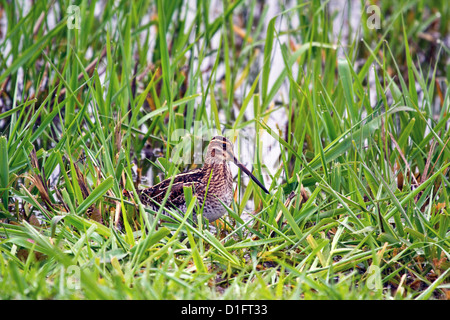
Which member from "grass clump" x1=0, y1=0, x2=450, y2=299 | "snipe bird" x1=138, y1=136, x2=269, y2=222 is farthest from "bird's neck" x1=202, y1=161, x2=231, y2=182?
"grass clump" x1=0, y1=0, x2=450, y2=299

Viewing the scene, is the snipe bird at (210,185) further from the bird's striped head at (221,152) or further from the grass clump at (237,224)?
the grass clump at (237,224)

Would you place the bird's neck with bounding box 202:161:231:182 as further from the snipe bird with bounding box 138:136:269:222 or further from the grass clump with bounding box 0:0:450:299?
the grass clump with bounding box 0:0:450:299

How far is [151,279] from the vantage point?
3037 mm

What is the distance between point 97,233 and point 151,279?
1.69ft

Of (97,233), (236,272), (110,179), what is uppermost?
(110,179)

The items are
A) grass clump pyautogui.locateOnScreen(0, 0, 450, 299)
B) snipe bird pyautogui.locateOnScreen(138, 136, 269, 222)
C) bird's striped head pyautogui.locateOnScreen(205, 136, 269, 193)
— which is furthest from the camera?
bird's striped head pyautogui.locateOnScreen(205, 136, 269, 193)

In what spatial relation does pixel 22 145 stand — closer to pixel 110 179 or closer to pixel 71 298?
pixel 110 179

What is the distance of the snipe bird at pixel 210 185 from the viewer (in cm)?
397

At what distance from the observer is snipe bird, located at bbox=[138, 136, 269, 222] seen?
13.0ft

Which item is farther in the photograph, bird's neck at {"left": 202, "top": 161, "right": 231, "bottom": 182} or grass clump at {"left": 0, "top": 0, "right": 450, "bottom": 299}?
bird's neck at {"left": 202, "top": 161, "right": 231, "bottom": 182}

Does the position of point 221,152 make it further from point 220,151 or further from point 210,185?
point 210,185

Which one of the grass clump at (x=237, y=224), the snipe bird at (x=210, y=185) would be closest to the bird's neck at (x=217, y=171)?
the snipe bird at (x=210, y=185)

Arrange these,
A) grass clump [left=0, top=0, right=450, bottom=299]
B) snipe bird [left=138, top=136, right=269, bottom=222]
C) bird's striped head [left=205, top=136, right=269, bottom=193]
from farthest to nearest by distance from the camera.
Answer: bird's striped head [left=205, top=136, right=269, bottom=193]
snipe bird [left=138, top=136, right=269, bottom=222]
grass clump [left=0, top=0, right=450, bottom=299]

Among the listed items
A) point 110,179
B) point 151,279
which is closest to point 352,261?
point 151,279
